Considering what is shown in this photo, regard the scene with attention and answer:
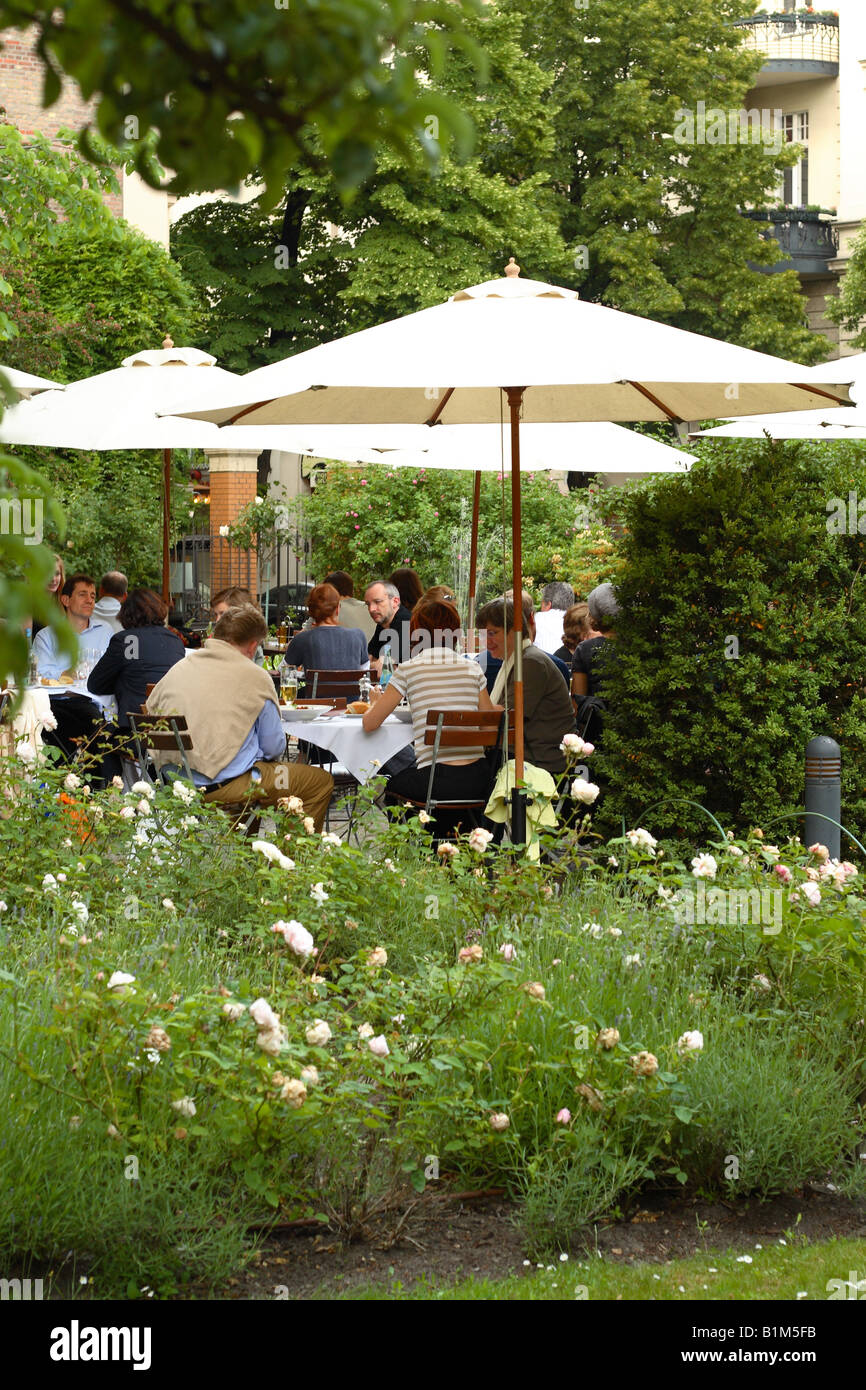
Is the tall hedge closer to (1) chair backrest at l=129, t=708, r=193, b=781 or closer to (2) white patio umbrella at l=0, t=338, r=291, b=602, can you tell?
(1) chair backrest at l=129, t=708, r=193, b=781

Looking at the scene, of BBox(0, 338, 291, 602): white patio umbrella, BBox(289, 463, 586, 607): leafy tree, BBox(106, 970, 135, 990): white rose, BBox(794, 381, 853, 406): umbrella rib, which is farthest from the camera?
BBox(289, 463, 586, 607): leafy tree

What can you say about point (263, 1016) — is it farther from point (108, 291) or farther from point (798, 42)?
point (798, 42)

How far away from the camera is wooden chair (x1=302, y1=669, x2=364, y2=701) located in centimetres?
1027

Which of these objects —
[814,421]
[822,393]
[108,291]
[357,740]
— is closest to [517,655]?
[357,740]

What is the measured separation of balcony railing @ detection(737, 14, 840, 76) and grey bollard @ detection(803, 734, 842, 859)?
116 ft

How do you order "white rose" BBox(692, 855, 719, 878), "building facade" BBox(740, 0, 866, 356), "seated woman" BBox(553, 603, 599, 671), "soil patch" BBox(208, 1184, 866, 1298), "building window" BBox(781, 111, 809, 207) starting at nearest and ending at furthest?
"soil patch" BBox(208, 1184, 866, 1298), "white rose" BBox(692, 855, 719, 878), "seated woman" BBox(553, 603, 599, 671), "building facade" BBox(740, 0, 866, 356), "building window" BBox(781, 111, 809, 207)

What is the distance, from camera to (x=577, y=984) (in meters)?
4.53

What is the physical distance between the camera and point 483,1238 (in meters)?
3.89

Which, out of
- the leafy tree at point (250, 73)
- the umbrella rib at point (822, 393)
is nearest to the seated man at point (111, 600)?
the umbrella rib at point (822, 393)

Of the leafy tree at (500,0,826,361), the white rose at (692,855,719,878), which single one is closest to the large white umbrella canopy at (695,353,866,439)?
the white rose at (692,855,719,878)

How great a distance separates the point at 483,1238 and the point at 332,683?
6.67 metres
